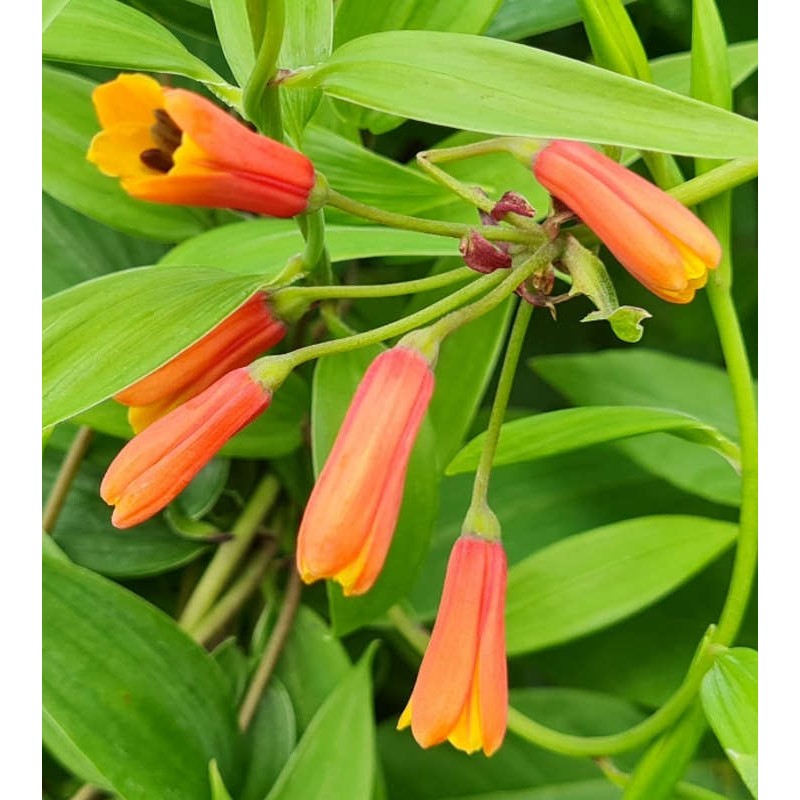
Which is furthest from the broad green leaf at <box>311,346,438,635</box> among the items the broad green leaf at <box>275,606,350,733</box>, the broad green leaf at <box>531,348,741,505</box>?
the broad green leaf at <box>531,348,741,505</box>

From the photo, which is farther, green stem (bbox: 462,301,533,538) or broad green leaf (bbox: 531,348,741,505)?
broad green leaf (bbox: 531,348,741,505)

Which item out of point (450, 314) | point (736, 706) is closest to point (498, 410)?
point (450, 314)

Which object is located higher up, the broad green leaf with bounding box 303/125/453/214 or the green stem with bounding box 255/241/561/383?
the broad green leaf with bounding box 303/125/453/214

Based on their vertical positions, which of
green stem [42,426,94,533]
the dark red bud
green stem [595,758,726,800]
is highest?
the dark red bud

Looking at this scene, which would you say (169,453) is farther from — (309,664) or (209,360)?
(309,664)

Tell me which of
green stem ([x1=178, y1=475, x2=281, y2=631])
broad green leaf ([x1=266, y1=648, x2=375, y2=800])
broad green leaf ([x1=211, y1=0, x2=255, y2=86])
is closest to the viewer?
broad green leaf ([x1=211, y1=0, x2=255, y2=86])

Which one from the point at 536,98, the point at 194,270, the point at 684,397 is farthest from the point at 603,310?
the point at 684,397

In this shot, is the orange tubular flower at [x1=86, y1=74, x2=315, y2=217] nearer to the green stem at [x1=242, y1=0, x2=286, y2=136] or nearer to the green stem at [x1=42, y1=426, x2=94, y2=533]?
the green stem at [x1=242, y1=0, x2=286, y2=136]
